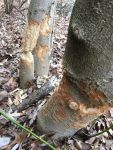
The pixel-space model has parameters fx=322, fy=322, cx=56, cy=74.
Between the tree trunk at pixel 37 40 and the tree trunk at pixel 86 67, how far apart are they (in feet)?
3.96

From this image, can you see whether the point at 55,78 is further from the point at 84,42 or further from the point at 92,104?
the point at 84,42

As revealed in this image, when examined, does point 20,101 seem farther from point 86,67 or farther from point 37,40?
point 86,67

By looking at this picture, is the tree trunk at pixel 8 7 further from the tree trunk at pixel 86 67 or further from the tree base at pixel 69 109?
the tree trunk at pixel 86 67

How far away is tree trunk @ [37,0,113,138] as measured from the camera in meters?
1.31

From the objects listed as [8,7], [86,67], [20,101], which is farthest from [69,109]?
[8,7]

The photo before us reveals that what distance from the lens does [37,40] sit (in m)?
3.14

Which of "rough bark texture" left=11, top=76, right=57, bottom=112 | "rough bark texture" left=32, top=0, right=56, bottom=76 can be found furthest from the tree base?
"rough bark texture" left=32, top=0, right=56, bottom=76

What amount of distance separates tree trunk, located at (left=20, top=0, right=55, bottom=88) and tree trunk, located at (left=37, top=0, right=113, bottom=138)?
121 centimetres

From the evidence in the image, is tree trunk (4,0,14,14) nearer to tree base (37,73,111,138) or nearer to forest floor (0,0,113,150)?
forest floor (0,0,113,150)

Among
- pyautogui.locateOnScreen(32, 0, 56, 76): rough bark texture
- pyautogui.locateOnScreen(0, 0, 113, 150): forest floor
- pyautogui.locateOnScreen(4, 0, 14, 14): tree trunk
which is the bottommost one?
pyautogui.locateOnScreen(4, 0, 14, 14): tree trunk

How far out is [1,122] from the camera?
86.4 inches

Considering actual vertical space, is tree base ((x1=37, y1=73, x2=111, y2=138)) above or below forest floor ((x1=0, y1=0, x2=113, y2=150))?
above

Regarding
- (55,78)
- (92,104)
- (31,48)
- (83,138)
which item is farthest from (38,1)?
(92,104)

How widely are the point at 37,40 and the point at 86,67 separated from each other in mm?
1723
